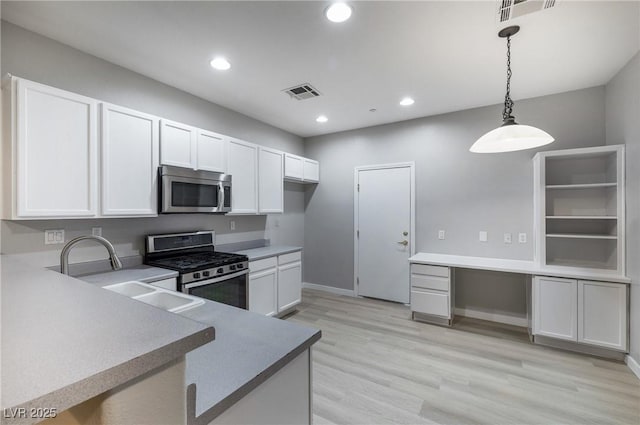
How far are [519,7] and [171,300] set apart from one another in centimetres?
290

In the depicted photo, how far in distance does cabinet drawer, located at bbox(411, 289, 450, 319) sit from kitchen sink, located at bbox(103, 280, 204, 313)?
286 centimetres

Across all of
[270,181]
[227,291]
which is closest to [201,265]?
[227,291]

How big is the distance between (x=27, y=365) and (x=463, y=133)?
441 cm

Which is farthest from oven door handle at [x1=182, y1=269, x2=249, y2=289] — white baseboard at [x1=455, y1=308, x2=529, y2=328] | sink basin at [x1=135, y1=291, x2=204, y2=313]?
white baseboard at [x1=455, y1=308, x2=529, y2=328]

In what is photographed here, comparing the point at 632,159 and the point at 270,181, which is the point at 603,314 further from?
the point at 270,181

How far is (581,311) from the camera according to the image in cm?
282

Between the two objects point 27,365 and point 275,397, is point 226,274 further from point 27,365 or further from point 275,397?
point 27,365

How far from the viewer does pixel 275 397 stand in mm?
1025

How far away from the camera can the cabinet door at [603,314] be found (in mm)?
2664

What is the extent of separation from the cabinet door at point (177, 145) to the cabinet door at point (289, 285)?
1715mm

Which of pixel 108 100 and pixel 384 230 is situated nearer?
pixel 108 100

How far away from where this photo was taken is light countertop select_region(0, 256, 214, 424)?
0.42 m

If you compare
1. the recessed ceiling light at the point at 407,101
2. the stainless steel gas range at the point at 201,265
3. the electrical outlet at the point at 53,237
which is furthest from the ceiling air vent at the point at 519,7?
the electrical outlet at the point at 53,237

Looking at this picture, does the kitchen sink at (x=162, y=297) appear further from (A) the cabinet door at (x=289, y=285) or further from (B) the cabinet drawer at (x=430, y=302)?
(B) the cabinet drawer at (x=430, y=302)
